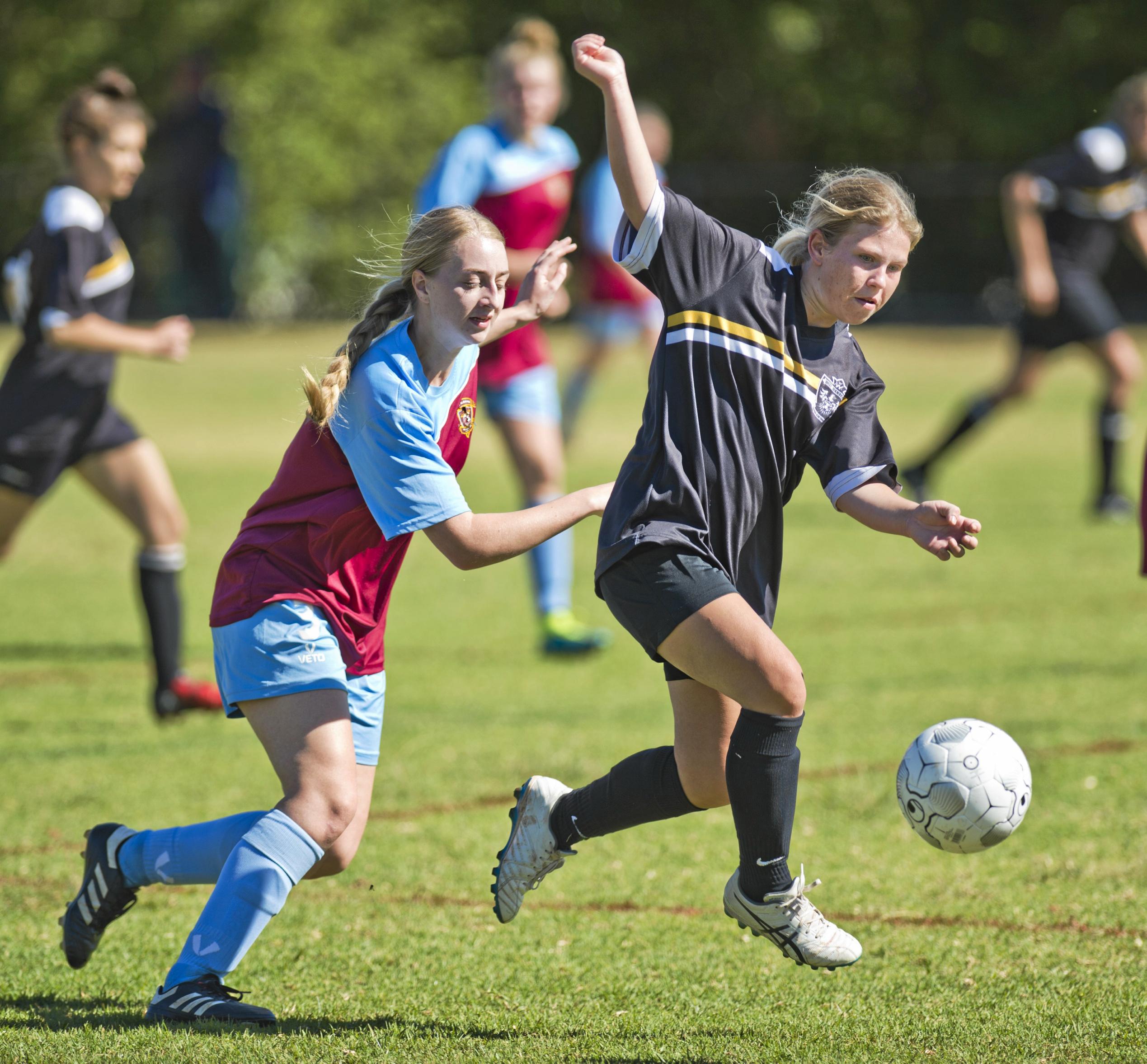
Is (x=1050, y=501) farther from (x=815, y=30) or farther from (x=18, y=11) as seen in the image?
(x=18, y=11)

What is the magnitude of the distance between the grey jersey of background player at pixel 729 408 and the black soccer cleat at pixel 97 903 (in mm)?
1273

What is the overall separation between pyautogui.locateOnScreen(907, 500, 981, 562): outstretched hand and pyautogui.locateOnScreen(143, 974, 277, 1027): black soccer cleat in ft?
5.28

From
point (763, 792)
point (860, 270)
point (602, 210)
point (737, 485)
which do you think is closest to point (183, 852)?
point (763, 792)

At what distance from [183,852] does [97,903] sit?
0.82 ft

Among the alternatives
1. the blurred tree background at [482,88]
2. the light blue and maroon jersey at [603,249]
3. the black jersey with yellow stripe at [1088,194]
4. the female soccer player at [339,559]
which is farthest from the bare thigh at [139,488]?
the blurred tree background at [482,88]

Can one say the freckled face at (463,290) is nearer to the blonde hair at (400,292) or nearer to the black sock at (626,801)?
the blonde hair at (400,292)

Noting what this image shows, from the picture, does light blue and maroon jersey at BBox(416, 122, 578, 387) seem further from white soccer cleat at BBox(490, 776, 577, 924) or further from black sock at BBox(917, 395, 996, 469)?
black sock at BBox(917, 395, 996, 469)

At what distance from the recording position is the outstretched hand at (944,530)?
306 cm

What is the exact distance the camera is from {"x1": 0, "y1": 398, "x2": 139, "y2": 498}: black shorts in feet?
19.3

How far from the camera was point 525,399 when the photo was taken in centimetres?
698

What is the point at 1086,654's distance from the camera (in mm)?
6832

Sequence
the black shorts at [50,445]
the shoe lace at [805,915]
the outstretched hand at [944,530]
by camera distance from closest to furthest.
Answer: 1. the outstretched hand at [944,530]
2. the shoe lace at [805,915]
3. the black shorts at [50,445]

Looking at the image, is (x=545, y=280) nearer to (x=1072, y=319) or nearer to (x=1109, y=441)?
(x=1072, y=319)

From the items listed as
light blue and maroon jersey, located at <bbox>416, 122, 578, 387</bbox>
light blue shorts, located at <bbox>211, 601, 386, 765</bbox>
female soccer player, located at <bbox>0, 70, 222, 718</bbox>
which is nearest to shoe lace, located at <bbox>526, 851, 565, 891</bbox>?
light blue shorts, located at <bbox>211, 601, 386, 765</bbox>
